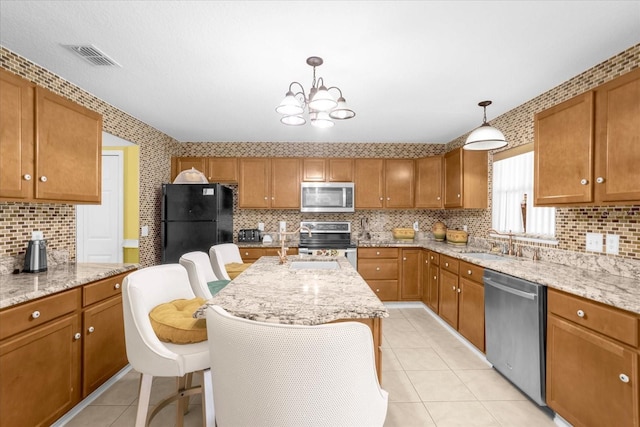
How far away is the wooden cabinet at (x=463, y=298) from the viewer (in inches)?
109

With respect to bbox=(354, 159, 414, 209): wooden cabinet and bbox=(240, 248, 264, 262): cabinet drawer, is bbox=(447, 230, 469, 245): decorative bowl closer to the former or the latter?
bbox=(354, 159, 414, 209): wooden cabinet

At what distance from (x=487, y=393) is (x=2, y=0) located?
3933mm

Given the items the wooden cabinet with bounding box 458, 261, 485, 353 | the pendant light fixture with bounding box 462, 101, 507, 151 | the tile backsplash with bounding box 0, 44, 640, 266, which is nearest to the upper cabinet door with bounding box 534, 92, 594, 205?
the pendant light fixture with bounding box 462, 101, 507, 151

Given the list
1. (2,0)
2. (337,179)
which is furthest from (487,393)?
(2,0)

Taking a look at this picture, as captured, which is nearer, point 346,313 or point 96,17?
point 346,313

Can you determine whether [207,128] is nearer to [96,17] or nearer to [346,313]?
[96,17]

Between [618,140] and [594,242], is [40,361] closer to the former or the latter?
[618,140]

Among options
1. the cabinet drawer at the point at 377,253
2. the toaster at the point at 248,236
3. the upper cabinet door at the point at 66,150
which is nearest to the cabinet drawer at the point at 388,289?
the cabinet drawer at the point at 377,253

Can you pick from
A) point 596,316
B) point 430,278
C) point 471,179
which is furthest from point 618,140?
point 430,278

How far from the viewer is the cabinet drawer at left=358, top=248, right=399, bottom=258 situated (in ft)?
14.1

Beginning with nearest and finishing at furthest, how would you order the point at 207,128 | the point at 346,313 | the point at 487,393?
the point at 346,313, the point at 487,393, the point at 207,128

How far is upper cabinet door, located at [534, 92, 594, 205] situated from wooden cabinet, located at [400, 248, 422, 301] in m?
2.07

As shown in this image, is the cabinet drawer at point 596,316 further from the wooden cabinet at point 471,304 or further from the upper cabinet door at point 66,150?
the upper cabinet door at point 66,150

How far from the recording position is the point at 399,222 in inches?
194
